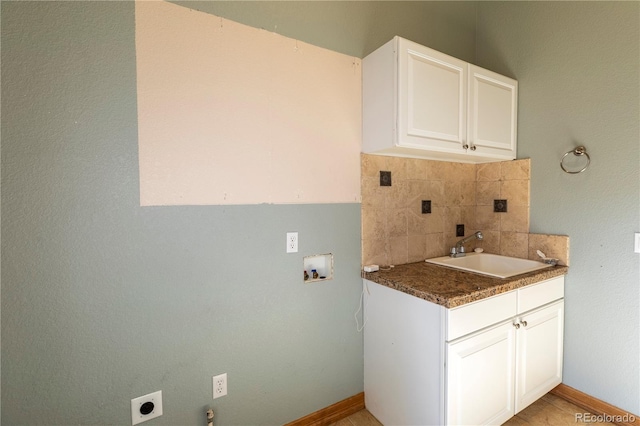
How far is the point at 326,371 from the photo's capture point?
1.71 metres

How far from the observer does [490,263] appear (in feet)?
7.27

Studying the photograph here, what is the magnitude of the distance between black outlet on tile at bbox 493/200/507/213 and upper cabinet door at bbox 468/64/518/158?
37 cm

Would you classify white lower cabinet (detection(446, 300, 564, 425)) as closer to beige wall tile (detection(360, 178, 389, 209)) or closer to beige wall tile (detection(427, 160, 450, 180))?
beige wall tile (detection(360, 178, 389, 209))

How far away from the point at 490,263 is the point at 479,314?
97 cm

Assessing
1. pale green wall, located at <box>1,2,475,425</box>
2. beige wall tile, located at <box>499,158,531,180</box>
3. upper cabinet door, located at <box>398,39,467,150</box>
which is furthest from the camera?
beige wall tile, located at <box>499,158,531,180</box>

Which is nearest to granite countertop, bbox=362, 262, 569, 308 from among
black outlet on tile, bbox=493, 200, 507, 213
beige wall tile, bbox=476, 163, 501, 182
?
black outlet on tile, bbox=493, 200, 507, 213

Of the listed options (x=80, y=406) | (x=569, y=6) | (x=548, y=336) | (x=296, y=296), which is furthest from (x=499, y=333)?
(x=569, y=6)

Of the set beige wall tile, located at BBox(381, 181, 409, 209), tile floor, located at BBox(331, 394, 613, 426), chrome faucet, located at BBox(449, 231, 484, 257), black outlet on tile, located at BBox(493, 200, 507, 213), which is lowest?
tile floor, located at BBox(331, 394, 613, 426)

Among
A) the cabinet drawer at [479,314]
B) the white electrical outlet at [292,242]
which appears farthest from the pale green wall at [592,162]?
the white electrical outlet at [292,242]

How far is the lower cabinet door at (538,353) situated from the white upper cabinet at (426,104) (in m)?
1.02

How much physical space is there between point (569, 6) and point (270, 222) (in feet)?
7.32

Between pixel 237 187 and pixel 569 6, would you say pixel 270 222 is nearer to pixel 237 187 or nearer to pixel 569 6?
pixel 237 187

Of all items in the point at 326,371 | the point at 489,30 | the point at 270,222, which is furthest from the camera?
the point at 489,30

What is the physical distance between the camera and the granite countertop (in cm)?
133
